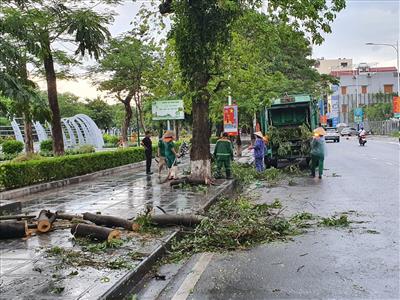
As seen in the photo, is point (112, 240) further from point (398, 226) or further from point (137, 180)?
point (137, 180)

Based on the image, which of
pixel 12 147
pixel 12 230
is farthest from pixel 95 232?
pixel 12 147

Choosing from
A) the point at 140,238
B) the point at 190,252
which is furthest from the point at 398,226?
the point at 140,238

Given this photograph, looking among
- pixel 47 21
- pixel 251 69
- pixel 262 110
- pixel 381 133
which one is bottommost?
pixel 381 133

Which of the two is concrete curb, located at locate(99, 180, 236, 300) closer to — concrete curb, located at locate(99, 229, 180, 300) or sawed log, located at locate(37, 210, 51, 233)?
concrete curb, located at locate(99, 229, 180, 300)

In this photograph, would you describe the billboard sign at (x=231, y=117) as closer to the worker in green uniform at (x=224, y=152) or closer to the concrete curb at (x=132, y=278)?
the worker in green uniform at (x=224, y=152)

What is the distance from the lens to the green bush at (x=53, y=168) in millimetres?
14547

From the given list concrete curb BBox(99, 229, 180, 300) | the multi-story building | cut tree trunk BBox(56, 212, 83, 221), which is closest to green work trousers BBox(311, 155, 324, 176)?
cut tree trunk BBox(56, 212, 83, 221)

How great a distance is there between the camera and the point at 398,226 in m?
8.53

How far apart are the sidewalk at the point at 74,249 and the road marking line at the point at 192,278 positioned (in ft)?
2.09

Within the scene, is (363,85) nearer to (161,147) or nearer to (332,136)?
(332,136)

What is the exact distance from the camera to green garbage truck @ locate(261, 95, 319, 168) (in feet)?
67.9

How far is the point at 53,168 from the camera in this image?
1675 centimetres

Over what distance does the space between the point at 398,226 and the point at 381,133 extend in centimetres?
7126

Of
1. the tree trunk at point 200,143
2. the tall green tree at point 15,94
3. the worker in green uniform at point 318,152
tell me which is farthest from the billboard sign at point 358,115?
the tall green tree at point 15,94
